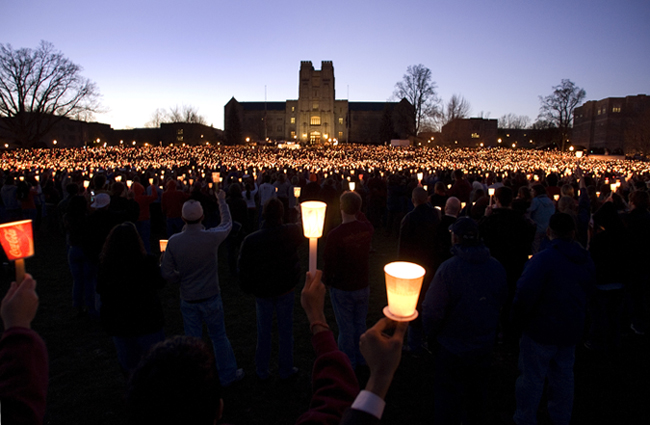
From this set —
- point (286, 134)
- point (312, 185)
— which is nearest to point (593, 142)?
point (286, 134)

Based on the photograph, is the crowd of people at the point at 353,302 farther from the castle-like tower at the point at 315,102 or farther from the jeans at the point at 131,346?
the castle-like tower at the point at 315,102

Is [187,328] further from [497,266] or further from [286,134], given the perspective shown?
[286,134]

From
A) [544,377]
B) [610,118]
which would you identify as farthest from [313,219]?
[610,118]

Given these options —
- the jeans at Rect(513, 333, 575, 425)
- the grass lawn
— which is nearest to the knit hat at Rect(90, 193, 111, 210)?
the grass lawn

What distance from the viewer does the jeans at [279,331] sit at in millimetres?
3959

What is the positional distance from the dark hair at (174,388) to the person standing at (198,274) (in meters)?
2.75

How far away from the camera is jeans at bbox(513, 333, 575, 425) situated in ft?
10.1

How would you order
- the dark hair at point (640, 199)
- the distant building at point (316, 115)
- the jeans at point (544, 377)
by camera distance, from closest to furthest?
the jeans at point (544, 377)
the dark hair at point (640, 199)
the distant building at point (316, 115)

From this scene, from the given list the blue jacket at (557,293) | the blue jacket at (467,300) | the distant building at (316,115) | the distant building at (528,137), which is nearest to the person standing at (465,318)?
the blue jacket at (467,300)

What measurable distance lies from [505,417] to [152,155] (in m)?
27.8

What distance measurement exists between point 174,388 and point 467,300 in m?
2.29

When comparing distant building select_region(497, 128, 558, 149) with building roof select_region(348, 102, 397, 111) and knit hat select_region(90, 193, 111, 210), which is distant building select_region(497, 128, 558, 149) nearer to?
building roof select_region(348, 102, 397, 111)

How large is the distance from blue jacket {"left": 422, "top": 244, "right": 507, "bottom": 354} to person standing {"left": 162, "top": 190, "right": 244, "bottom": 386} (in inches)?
86.9

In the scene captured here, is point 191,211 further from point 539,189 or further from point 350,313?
point 539,189
